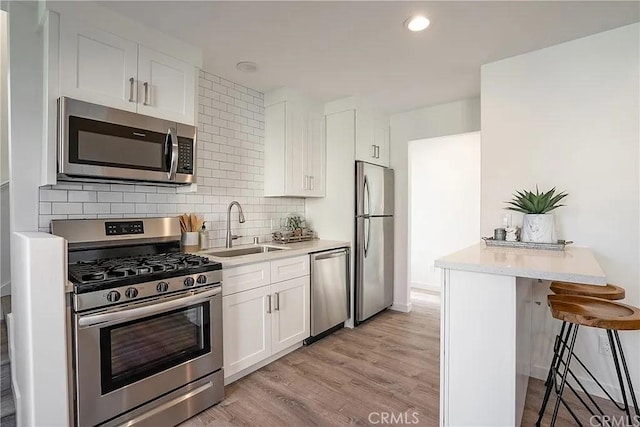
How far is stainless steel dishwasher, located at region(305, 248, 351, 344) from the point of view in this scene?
2949 millimetres

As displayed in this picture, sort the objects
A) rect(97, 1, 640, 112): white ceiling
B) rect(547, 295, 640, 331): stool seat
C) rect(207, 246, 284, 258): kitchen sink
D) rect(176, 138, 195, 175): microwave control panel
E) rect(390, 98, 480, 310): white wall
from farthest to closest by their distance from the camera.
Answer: rect(390, 98, 480, 310): white wall < rect(207, 246, 284, 258): kitchen sink < rect(176, 138, 195, 175): microwave control panel < rect(97, 1, 640, 112): white ceiling < rect(547, 295, 640, 331): stool seat

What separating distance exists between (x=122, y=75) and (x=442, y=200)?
4.33m

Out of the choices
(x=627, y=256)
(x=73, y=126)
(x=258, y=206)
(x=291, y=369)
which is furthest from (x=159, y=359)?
(x=627, y=256)

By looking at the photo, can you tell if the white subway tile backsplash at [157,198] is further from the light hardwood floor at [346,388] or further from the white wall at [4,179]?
the light hardwood floor at [346,388]

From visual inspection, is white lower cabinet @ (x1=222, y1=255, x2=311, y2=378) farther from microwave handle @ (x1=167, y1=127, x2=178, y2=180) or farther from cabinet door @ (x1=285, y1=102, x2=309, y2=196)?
cabinet door @ (x1=285, y1=102, x2=309, y2=196)

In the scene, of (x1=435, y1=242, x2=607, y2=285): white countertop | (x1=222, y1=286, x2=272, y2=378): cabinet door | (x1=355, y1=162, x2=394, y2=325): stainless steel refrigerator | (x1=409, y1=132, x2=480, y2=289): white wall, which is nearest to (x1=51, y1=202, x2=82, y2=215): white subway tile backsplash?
(x1=222, y1=286, x2=272, y2=378): cabinet door

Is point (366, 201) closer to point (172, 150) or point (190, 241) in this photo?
point (190, 241)

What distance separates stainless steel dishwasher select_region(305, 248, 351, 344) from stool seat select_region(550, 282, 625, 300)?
179cm

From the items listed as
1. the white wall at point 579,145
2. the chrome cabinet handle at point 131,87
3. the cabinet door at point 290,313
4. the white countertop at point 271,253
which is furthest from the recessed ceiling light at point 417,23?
the cabinet door at point 290,313

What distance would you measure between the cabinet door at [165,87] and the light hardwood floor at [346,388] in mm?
1972

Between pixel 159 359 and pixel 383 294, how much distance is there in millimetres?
2629

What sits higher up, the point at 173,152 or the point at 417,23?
the point at 417,23

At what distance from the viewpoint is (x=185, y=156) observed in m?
2.24

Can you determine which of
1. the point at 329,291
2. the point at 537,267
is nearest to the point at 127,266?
the point at 329,291
